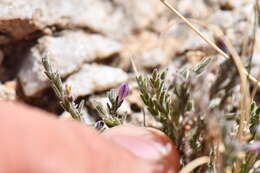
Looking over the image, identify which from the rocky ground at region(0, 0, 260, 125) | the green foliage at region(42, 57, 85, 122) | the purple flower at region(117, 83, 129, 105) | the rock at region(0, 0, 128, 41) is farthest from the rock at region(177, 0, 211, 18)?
the green foliage at region(42, 57, 85, 122)

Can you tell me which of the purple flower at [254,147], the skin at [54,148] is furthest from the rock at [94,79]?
the purple flower at [254,147]

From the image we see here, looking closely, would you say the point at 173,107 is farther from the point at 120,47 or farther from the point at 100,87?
the point at 120,47

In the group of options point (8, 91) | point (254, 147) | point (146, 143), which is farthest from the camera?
point (8, 91)

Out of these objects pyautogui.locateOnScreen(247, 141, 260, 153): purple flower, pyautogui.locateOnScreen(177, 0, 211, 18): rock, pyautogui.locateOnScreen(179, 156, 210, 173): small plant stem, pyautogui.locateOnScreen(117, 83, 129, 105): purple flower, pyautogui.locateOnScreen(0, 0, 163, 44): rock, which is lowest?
pyautogui.locateOnScreen(179, 156, 210, 173): small plant stem

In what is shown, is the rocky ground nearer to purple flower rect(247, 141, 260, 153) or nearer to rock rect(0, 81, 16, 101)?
rock rect(0, 81, 16, 101)

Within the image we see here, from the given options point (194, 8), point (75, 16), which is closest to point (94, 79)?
point (75, 16)

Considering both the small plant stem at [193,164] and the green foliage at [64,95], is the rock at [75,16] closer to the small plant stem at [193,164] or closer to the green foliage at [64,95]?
the green foliage at [64,95]

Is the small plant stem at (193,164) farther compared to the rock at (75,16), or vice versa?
the rock at (75,16)

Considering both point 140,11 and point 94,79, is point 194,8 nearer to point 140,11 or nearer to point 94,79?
point 140,11
